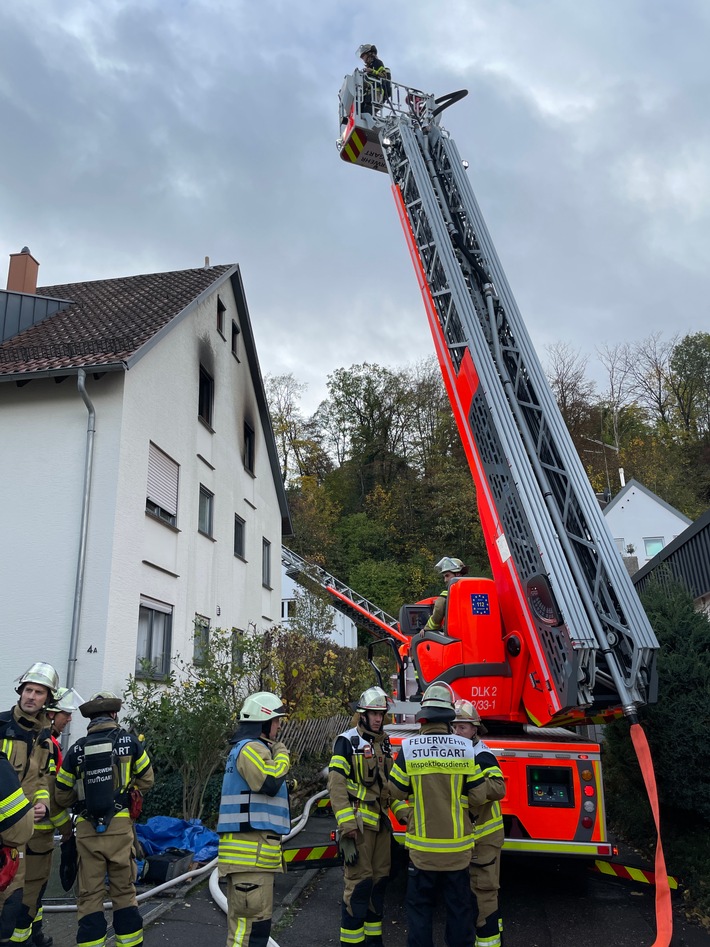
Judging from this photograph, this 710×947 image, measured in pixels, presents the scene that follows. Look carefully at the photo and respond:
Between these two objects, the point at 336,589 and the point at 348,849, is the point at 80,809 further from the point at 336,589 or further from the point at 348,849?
the point at 336,589

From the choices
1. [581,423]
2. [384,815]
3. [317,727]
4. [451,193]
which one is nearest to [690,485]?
[581,423]

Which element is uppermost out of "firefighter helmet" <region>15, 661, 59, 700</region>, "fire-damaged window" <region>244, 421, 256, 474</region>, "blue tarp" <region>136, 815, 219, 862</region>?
"fire-damaged window" <region>244, 421, 256, 474</region>

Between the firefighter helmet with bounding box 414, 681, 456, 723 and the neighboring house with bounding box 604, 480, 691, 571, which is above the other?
the neighboring house with bounding box 604, 480, 691, 571

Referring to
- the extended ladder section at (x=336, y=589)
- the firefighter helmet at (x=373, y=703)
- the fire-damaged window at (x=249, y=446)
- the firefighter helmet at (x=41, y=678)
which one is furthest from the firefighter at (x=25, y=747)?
the extended ladder section at (x=336, y=589)

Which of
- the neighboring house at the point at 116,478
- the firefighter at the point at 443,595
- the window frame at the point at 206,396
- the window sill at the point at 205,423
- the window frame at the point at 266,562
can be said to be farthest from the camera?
the window frame at the point at 266,562

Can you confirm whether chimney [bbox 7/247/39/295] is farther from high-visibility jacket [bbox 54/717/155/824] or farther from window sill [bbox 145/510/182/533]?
high-visibility jacket [bbox 54/717/155/824]

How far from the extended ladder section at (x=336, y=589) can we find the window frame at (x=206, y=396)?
58.7ft

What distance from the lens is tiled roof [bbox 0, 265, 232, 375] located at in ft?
35.7

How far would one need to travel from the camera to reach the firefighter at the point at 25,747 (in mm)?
4708

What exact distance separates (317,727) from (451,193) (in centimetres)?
965

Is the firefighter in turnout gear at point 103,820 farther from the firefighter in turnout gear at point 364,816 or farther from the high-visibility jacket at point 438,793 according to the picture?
the high-visibility jacket at point 438,793

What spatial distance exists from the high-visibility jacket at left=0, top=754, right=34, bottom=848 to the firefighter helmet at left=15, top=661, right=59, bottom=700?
108cm

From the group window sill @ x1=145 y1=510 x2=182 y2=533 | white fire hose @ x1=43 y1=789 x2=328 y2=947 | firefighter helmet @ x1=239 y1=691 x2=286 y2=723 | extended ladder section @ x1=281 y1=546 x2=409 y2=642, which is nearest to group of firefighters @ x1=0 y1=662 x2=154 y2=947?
white fire hose @ x1=43 y1=789 x2=328 y2=947

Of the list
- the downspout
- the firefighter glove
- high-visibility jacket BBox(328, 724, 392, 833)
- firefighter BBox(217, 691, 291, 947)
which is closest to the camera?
firefighter BBox(217, 691, 291, 947)
